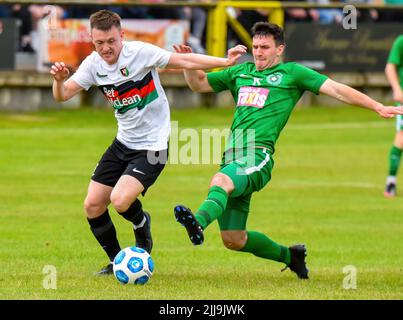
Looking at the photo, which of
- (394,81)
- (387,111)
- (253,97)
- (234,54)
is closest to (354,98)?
(387,111)

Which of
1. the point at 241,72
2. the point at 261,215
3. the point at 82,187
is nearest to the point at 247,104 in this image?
the point at 241,72

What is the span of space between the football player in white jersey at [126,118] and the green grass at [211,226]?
0.67m

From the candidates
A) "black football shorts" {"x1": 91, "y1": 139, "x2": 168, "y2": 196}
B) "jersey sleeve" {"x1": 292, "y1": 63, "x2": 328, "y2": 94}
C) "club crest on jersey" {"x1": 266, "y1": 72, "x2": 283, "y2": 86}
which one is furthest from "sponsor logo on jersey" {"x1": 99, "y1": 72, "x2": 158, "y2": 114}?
"jersey sleeve" {"x1": 292, "y1": 63, "x2": 328, "y2": 94}

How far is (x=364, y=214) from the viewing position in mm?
14547

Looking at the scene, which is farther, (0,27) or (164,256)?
(0,27)

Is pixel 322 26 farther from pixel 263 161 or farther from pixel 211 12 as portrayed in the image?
pixel 263 161

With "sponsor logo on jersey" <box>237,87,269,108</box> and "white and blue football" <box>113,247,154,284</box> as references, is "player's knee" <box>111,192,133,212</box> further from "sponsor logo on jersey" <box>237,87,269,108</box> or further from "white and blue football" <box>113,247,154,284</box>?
"sponsor logo on jersey" <box>237,87,269,108</box>

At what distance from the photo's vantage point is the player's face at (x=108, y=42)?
9.44 meters

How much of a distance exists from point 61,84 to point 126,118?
65cm

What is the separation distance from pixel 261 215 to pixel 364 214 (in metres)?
1.35

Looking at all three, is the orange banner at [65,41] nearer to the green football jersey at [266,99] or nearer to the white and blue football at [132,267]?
the green football jersey at [266,99]

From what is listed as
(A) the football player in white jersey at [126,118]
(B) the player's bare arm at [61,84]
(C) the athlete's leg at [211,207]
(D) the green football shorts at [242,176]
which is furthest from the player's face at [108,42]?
(C) the athlete's leg at [211,207]

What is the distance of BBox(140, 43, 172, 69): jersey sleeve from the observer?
963 cm

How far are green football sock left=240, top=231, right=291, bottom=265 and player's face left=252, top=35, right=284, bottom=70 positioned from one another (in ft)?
4.82
